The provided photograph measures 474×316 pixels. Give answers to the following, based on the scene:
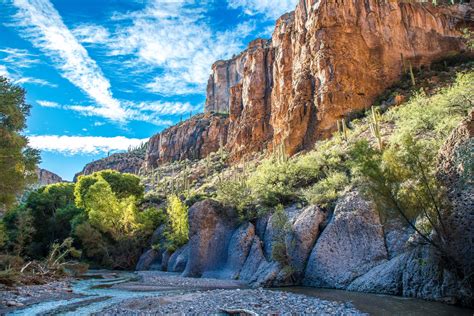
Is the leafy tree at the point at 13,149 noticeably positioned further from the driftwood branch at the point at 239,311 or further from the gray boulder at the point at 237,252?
the gray boulder at the point at 237,252

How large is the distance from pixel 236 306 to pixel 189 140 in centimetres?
10107

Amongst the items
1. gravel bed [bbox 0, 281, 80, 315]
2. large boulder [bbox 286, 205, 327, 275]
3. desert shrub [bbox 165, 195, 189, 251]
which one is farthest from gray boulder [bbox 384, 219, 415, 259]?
desert shrub [bbox 165, 195, 189, 251]

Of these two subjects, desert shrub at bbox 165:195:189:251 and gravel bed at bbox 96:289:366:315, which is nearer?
gravel bed at bbox 96:289:366:315

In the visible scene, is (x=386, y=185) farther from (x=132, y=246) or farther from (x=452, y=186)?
(x=132, y=246)

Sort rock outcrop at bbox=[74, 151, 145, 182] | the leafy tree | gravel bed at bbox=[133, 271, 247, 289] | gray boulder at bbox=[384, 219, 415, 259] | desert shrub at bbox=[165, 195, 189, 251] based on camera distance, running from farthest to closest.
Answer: rock outcrop at bbox=[74, 151, 145, 182], desert shrub at bbox=[165, 195, 189, 251], gravel bed at bbox=[133, 271, 247, 289], gray boulder at bbox=[384, 219, 415, 259], the leafy tree

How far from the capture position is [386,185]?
13.5 metres

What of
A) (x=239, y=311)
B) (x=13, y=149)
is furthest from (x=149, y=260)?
(x=239, y=311)

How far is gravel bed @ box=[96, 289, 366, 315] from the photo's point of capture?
12.2m

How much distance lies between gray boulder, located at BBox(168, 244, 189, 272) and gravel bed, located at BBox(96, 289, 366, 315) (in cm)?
1822

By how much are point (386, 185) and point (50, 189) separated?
59.6m

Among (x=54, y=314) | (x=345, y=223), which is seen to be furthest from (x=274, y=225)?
(x=54, y=314)

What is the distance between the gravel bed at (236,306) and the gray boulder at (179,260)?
18.2 metres

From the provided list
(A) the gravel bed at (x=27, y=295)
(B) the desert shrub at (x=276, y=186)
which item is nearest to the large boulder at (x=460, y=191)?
(B) the desert shrub at (x=276, y=186)

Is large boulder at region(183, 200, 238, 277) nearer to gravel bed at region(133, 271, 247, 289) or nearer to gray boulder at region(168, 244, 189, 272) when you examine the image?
gravel bed at region(133, 271, 247, 289)
